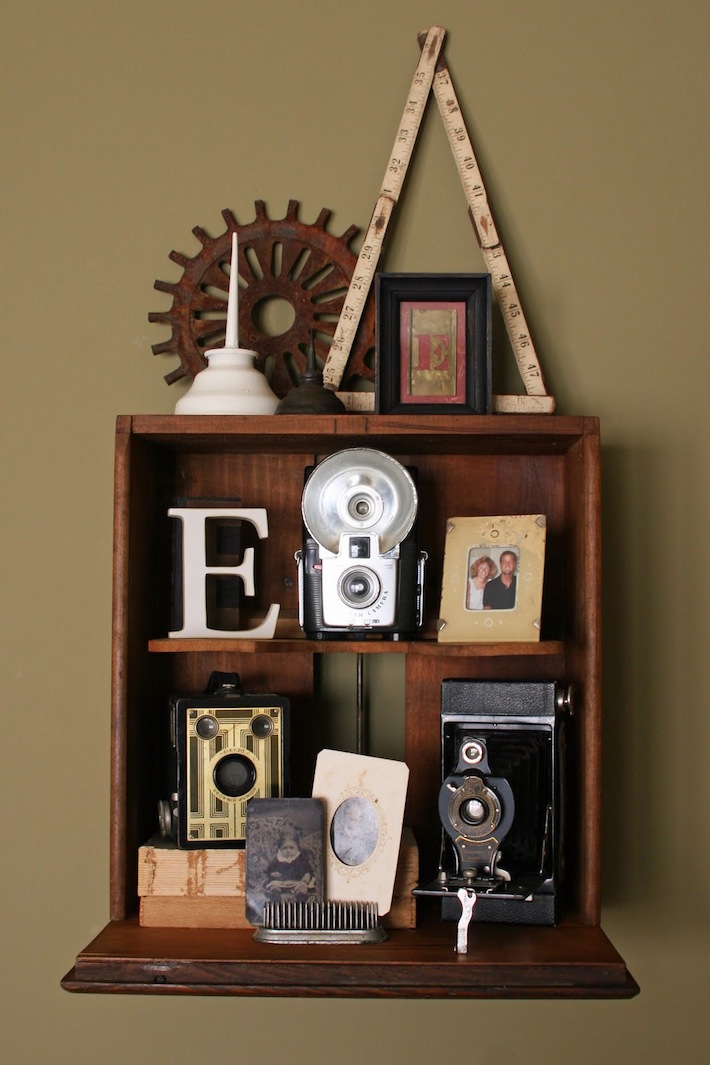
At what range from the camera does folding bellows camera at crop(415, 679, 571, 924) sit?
2129 millimetres

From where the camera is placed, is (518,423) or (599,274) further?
(599,274)

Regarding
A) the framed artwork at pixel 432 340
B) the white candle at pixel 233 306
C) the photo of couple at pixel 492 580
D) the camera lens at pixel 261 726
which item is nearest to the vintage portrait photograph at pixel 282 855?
the camera lens at pixel 261 726

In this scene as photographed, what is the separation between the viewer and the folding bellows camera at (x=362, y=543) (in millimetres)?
2229

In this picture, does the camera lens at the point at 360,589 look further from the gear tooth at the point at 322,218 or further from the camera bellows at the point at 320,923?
the gear tooth at the point at 322,218

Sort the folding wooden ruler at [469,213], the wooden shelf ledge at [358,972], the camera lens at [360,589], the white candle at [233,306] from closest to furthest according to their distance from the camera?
the wooden shelf ledge at [358,972] < the camera lens at [360,589] < the white candle at [233,306] < the folding wooden ruler at [469,213]

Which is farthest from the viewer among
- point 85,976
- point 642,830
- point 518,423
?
point 642,830

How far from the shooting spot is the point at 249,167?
8.34 feet

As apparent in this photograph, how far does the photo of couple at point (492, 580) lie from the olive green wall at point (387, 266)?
0.33 meters

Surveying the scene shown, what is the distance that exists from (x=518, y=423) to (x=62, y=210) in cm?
116

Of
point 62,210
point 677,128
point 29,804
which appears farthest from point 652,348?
point 29,804

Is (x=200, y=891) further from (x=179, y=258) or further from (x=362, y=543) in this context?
(x=179, y=258)

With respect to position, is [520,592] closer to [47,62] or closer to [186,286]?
[186,286]

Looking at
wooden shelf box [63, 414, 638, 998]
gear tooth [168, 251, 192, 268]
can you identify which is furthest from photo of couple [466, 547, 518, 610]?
gear tooth [168, 251, 192, 268]

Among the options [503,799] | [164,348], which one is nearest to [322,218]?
[164,348]
